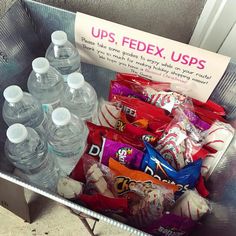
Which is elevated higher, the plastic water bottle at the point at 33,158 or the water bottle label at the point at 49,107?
the water bottle label at the point at 49,107

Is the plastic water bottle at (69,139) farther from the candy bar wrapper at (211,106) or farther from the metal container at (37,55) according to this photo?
the candy bar wrapper at (211,106)

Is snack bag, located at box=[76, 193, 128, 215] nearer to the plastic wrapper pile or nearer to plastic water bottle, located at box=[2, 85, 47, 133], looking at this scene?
the plastic wrapper pile

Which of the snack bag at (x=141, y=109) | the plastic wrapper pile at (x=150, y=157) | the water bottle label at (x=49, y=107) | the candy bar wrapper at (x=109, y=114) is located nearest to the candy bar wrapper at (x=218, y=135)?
the plastic wrapper pile at (x=150, y=157)

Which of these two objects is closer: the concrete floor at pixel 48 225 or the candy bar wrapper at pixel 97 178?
the candy bar wrapper at pixel 97 178

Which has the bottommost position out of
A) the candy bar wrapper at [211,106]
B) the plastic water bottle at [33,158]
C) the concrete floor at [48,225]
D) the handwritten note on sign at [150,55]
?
the concrete floor at [48,225]

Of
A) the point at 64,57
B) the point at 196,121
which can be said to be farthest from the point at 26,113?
the point at 196,121

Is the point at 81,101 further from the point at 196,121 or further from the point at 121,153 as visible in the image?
the point at 196,121

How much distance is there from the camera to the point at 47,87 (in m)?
0.69

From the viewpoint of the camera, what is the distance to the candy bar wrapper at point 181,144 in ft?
2.20

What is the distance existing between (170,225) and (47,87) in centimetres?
40

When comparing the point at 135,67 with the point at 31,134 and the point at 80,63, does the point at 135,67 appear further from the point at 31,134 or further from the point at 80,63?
the point at 31,134

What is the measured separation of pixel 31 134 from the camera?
2.03 feet

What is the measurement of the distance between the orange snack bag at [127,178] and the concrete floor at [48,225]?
1.06 feet

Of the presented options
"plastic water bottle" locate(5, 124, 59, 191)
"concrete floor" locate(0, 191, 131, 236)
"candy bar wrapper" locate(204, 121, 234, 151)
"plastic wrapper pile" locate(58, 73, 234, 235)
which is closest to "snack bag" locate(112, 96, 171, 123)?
"plastic wrapper pile" locate(58, 73, 234, 235)
